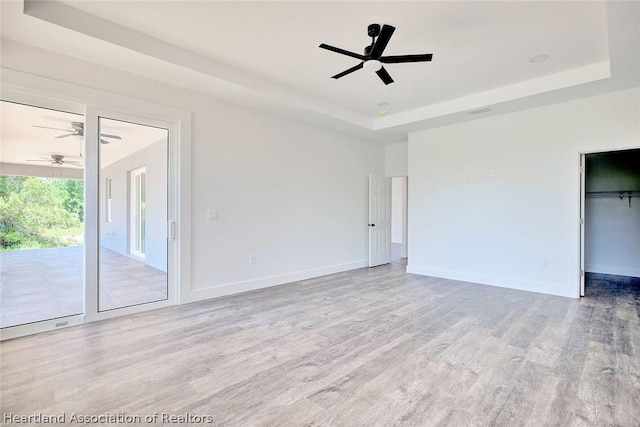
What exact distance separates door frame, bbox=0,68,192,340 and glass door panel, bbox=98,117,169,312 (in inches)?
4.1

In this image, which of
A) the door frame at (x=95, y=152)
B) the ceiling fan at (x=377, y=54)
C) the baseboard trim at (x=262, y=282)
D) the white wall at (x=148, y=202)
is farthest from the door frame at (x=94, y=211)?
the ceiling fan at (x=377, y=54)

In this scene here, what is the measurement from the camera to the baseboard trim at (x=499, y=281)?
4685 millimetres

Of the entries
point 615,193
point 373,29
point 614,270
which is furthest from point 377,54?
point 614,270

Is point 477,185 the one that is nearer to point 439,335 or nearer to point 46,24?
point 439,335

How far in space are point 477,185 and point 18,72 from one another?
6434 mm

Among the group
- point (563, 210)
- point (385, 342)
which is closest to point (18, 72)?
point (385, 342)

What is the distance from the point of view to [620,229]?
6160 mm

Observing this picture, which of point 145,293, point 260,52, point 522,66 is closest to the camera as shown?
point 260,52

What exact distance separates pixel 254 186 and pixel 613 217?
7234 millimetres

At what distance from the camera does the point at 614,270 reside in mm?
6211

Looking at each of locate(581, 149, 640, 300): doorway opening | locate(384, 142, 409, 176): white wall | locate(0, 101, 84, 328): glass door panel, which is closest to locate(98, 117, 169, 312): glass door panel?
locate(0, 101, 84, 328): glass door panel

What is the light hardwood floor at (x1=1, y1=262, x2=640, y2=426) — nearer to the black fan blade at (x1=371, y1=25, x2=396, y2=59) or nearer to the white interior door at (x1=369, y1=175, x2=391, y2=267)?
the black fan blade at (x1=371, y1=25, x2=396, y2=59)

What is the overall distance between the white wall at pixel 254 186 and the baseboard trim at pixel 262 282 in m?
0.02

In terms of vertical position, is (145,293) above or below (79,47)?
below
